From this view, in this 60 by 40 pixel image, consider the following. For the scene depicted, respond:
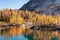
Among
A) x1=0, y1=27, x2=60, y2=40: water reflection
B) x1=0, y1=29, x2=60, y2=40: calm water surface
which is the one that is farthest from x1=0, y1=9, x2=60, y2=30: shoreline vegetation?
x1=0, y1=29, x2=60, y2=40: calm water surface

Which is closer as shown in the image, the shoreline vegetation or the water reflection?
the water reflection

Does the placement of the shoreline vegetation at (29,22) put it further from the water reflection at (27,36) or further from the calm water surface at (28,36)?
the calm water surface at (28,36)

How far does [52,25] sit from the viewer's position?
85000 mm

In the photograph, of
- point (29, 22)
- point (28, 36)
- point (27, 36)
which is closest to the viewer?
Answer: point (27, 36)

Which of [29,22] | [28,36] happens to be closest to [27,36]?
[28,36]

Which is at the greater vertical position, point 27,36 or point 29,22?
point 29,22

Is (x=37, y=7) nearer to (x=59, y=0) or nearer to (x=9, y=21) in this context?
(x=59, y=0)

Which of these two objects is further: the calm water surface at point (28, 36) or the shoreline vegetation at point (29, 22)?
the shoreline vegetation at point (29, 22)

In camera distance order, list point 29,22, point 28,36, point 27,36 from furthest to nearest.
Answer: point 29,22 < point 28,36 < point 27,36

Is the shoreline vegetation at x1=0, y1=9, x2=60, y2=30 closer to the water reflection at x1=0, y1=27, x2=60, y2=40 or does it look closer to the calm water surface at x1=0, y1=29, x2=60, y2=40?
the water reflection at x1=0, y1=27, x2=60, y2=40

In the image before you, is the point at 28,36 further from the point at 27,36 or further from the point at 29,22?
the point at 29,22

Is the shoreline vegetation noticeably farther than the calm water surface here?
Yes

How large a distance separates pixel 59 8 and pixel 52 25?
3225 inches

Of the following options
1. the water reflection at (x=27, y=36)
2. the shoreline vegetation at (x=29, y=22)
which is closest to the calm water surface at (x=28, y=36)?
the water reflection at (x=27, y=36)
